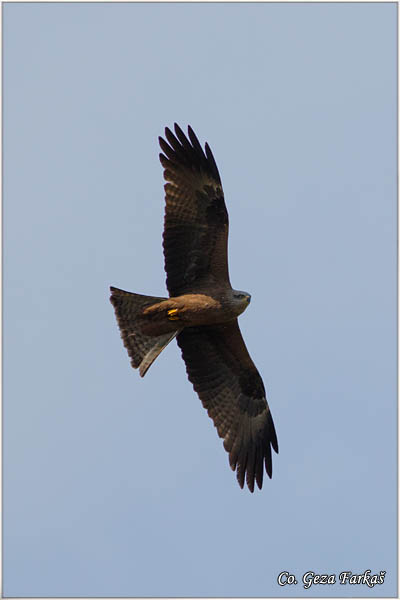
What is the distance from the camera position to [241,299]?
14.1m

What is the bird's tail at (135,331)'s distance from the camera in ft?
46.7

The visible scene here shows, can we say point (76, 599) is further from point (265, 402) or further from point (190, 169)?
point (190, 169)

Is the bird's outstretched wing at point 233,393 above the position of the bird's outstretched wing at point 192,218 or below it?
below

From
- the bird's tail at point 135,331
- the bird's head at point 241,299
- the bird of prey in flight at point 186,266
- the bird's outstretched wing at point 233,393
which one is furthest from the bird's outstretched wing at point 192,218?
the bird's outstretched wing at point 233,393

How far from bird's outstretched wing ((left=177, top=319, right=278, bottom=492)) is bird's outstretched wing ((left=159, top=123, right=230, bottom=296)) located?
2.70 ft

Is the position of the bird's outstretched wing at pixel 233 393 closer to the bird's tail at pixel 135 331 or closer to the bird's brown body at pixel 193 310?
the bird's brown body at pixel 193 310

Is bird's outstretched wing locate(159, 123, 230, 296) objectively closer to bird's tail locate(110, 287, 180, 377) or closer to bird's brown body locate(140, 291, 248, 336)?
bird's brown body locate(140, 291, 248, 336)

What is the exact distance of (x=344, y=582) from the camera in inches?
510

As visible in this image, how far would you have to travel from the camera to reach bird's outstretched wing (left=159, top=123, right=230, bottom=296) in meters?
14.2

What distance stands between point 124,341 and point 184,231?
1565mm

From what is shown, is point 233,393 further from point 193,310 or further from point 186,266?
point 186,266

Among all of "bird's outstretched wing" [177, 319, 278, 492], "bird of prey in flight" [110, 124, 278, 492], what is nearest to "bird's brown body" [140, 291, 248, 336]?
"bird of prey in flight" [110, 124, 278, 492]

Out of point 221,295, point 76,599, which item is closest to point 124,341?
point 221,295

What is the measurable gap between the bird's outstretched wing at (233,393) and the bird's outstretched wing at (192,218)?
824mm
